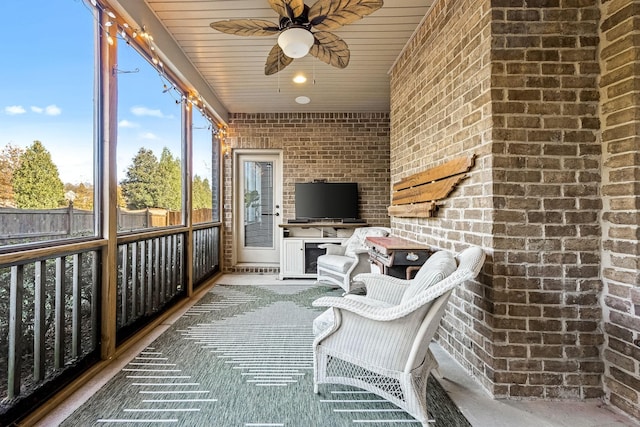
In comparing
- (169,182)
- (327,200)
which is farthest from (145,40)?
(327,200)

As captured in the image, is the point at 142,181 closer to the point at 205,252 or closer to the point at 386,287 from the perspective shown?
the point at 205,252

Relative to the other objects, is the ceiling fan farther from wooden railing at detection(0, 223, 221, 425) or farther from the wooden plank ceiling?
wooden railing at detection(0, 223, 221, 425)

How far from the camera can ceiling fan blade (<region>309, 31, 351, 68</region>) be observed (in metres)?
2.28

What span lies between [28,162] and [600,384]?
3.30 metres

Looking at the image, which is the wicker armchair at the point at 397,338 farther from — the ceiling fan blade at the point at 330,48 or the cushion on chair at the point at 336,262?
the cushion on chair at the point at 336,262

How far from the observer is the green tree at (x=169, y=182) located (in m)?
3.06

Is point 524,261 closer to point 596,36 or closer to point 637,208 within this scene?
point 637,208

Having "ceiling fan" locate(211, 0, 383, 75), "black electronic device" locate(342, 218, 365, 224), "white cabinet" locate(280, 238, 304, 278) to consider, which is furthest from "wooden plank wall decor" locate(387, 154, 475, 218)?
"white cabinet" locate(280, 238, 304, 278)

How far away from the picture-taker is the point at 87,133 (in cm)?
197

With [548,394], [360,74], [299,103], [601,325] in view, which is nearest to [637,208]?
[601,325]

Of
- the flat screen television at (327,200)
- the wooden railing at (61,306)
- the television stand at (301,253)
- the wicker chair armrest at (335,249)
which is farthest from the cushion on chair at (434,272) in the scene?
the flat screen television at (327,200)

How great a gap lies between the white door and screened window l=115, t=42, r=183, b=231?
1810 mm

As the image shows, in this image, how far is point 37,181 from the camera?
159cm

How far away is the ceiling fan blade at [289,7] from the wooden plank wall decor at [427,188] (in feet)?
4.74
